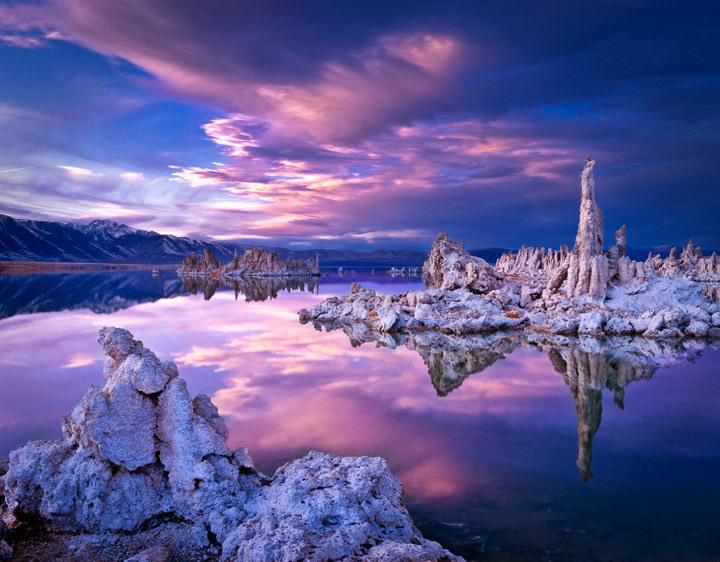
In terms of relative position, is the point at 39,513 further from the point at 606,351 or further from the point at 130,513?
Result: the point at 606,351

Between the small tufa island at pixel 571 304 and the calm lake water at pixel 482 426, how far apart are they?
3001 mm

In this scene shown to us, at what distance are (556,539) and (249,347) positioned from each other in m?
13.3

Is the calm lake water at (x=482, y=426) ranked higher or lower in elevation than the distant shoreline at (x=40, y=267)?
higher

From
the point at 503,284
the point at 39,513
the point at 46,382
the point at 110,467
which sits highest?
the point at 503,284

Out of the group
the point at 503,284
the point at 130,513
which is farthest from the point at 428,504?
the point at 503,284

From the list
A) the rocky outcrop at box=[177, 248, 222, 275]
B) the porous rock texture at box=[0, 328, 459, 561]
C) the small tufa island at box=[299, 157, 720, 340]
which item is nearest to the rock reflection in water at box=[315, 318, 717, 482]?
the small tufa island at box=[299, 157, 720, 340]

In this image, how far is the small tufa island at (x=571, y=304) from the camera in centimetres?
1862

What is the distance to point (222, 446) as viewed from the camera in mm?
4711

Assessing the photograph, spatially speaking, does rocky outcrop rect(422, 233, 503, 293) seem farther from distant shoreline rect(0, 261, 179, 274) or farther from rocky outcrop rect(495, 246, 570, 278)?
distant shoreline rect(0, 261, 179, 274)

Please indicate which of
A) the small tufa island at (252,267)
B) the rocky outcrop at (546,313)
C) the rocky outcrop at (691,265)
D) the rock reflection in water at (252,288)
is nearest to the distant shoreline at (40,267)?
the small tufa island at (252,267)

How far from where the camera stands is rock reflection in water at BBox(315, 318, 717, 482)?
10539 millimetres

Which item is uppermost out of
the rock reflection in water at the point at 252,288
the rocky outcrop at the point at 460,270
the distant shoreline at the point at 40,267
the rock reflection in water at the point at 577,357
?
the rocky outcrop at the point at 460,270

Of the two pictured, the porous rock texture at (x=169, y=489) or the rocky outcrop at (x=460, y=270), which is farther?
the rocky outcrop at (x=460, y=270)

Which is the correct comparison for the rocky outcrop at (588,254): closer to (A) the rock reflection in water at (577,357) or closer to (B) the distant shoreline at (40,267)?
(A) the rock reflection in water at (577,357)
